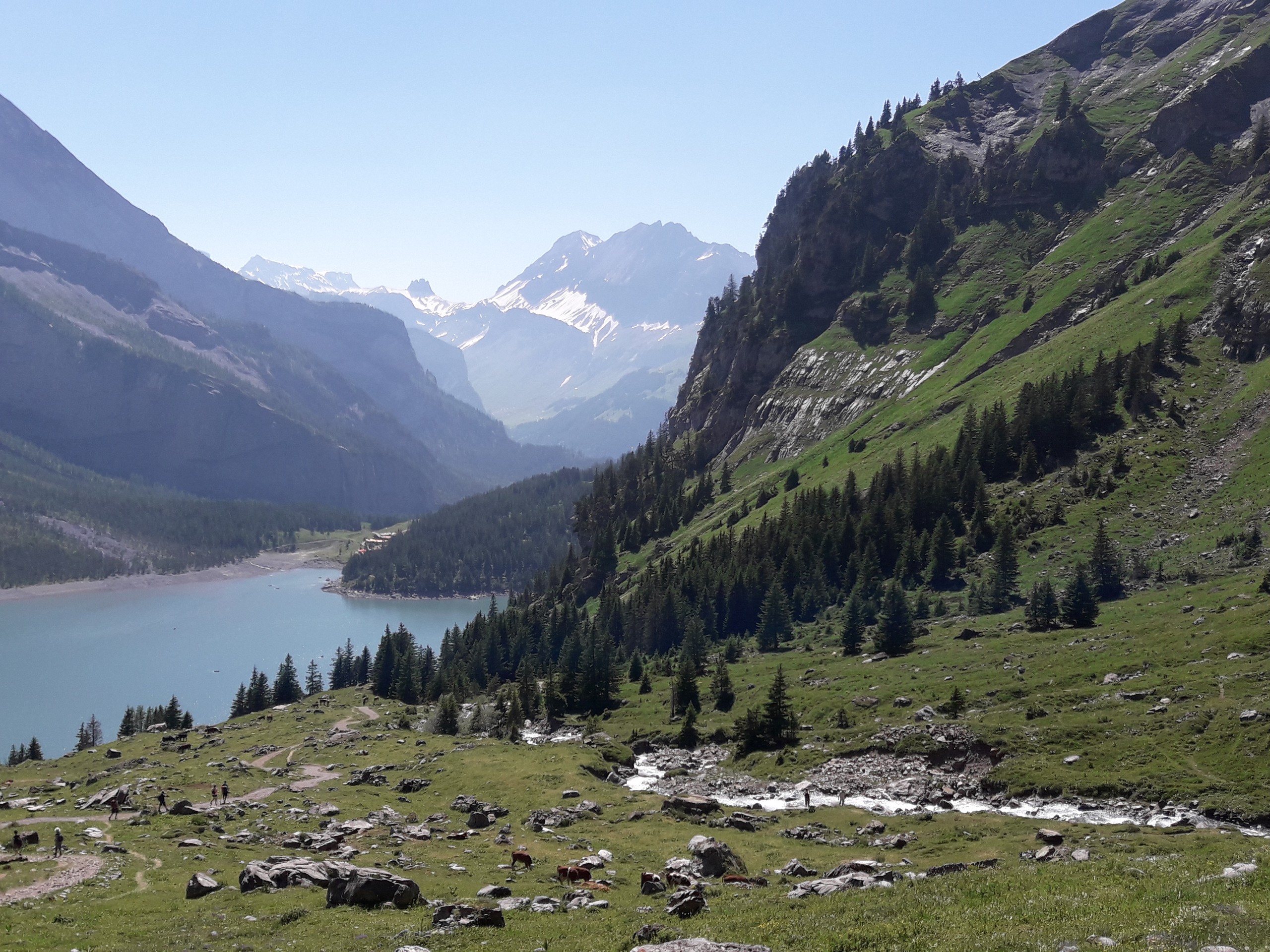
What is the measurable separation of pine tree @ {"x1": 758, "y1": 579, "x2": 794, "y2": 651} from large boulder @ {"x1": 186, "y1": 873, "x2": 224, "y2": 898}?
93.5 metres

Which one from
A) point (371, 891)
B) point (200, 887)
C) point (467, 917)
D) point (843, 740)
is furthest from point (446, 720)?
point (467, 917)

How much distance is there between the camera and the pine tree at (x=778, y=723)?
78688 millimetres

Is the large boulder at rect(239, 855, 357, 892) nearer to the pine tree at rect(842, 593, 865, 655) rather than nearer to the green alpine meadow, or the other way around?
the green alpine meadow

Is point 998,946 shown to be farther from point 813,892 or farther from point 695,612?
point 695,612

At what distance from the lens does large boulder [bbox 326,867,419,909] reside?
3366cm

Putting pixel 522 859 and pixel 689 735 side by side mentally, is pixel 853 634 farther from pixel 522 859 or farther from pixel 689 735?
pixel 522 859

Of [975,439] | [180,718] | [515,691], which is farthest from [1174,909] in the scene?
[180,718]

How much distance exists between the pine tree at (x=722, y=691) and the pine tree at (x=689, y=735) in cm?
Answer: 690

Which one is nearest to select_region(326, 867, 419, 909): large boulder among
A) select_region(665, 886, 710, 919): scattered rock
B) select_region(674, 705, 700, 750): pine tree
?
select_region(665, 886, 710, 919): scattered rock

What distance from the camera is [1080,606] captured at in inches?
3654

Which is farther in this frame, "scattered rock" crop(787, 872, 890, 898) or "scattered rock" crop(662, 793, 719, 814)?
"scattered rock" crop(662, 793, 719, 814)

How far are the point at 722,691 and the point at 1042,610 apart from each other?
36.2 m

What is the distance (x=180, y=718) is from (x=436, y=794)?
86.8 metres

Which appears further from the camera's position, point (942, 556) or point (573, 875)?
point (942, 556)
